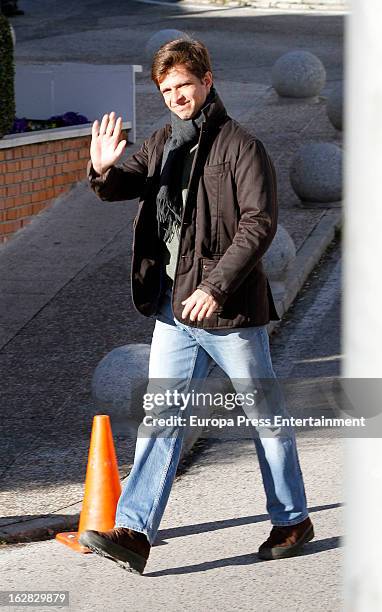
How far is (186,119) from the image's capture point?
15.3ft

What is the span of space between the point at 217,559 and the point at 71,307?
13.8 feet

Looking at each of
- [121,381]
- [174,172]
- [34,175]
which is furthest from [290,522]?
[34,175]

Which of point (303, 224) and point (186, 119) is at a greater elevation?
point (186, 119)

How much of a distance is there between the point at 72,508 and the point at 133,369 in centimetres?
122

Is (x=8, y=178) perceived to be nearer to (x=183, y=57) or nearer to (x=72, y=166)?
(x=72, y=166)

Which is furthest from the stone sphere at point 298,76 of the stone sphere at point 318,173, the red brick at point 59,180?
the red brick at point 59,180

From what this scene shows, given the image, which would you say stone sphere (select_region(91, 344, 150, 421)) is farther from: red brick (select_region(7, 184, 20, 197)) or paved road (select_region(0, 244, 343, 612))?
red brick (select_region(7, 184, 20, 197))

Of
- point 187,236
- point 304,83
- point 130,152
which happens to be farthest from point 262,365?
point 304,83

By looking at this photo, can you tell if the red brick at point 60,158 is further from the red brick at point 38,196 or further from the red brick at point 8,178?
the red brick at point 8,178

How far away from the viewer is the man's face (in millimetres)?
4602

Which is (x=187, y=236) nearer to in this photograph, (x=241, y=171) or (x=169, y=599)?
(x=241, y=171)

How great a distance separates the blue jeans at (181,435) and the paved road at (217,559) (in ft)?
0.66

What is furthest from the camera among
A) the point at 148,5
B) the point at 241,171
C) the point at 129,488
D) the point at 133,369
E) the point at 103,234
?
the point at 148,5

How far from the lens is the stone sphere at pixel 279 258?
887cm
